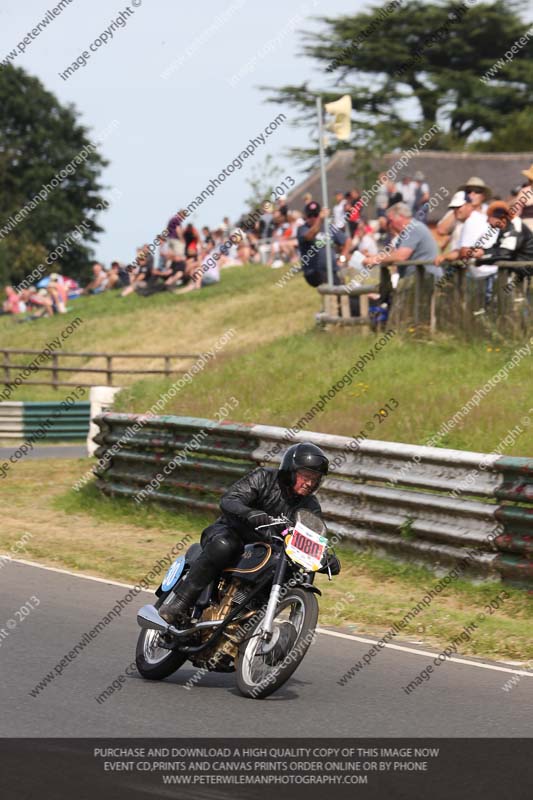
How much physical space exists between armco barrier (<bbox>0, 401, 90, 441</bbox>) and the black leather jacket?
61.4 ft

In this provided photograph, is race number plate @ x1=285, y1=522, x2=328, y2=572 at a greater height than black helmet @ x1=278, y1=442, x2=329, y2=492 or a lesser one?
lesser

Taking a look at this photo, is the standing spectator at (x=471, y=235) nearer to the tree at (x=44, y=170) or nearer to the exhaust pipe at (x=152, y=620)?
the exhaust pipe at (x=152, y=620)

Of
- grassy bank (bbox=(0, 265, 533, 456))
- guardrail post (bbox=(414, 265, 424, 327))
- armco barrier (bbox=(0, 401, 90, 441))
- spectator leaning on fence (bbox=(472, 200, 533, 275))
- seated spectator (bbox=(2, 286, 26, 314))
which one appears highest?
spectator leaning on fence (bbox=(472, 200, 533, 275))

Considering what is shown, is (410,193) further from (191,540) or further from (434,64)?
(434,64)

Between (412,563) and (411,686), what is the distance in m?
3.41

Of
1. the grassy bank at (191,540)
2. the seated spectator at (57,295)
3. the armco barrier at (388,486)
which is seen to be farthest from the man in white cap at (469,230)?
the seated spectator at (57,295)

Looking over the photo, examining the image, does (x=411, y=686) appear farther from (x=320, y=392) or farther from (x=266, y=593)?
(x=320, y=392)

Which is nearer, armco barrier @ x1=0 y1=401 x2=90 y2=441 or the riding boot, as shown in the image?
the riding boot

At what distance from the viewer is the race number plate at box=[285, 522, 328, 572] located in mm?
7156

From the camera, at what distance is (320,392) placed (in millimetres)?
15727

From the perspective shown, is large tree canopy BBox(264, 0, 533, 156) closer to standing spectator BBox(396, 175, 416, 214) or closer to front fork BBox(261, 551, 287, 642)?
standing spectator BBox(396, 175, 416, 214)

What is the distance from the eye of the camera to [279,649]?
7234mm
